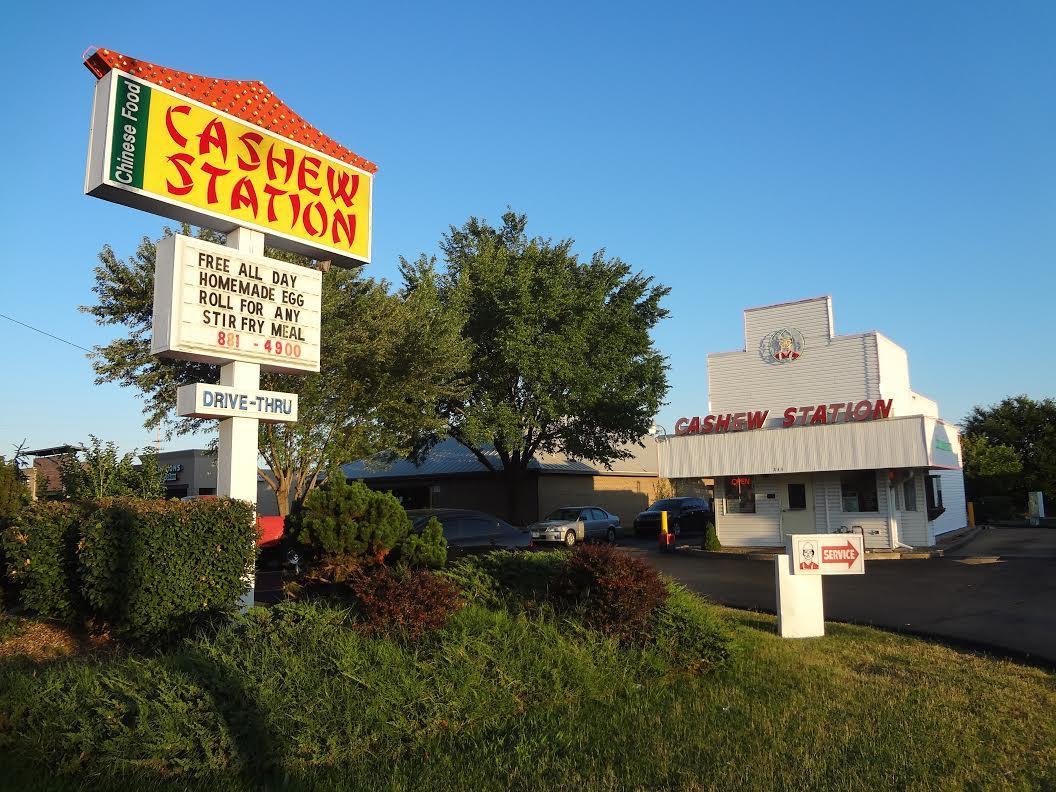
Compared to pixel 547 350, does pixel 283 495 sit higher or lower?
lower

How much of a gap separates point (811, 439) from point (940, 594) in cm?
993

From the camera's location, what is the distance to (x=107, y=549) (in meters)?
8.34

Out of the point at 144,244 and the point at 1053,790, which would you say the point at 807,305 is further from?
the point at 1053,790

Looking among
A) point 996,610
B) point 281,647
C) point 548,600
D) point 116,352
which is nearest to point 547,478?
point 116,352

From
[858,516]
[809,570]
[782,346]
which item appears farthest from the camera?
[782,346]

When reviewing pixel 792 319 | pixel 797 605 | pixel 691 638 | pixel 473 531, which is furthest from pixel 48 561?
pixel 792 319

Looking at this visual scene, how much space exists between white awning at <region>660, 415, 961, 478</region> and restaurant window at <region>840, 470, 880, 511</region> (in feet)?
5.04

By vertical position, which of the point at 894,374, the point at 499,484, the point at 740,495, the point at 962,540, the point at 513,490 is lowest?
the point at 962,540

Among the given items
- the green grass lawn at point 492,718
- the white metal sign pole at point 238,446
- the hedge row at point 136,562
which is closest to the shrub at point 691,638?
the green grass lawn at point 492,718

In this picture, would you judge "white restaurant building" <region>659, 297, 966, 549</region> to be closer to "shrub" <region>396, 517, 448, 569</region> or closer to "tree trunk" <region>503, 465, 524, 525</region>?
"tree trunk" <region>503, 465, 524, 525</region>

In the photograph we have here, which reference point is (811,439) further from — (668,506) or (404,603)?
(404,603)

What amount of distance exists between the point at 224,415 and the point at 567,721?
20.8 feet

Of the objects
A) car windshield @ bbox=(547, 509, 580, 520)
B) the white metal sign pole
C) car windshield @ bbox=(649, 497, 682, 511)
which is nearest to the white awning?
car windshield @ bbox=(547, 509, 580, 520)

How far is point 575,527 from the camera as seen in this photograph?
27312mm
